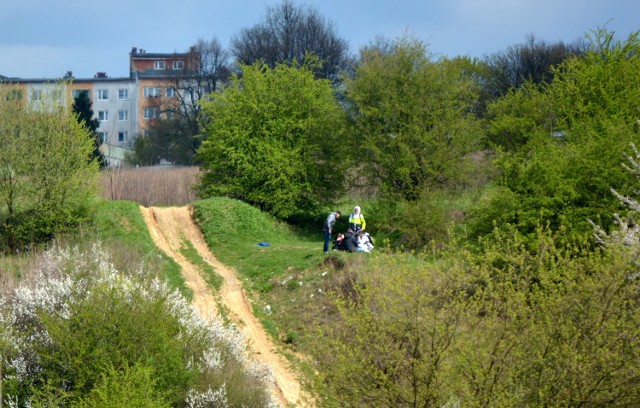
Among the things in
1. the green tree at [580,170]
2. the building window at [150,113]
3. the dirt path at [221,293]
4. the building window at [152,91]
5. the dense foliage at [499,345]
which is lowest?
the dirt path at [221,293]

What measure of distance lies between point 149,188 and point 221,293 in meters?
16.3

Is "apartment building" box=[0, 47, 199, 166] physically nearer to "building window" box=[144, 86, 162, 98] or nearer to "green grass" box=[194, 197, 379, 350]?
"building window" box=[144, 86, 162, 98]

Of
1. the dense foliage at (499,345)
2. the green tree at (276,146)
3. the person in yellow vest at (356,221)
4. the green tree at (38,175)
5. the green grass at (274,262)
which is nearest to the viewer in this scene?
the dense foliage at (499,345)

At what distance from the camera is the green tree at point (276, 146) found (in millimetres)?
33531

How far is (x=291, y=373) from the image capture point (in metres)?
19.4

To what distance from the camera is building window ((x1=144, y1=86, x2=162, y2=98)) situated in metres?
79.6

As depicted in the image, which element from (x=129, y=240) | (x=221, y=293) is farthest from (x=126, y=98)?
(x=221, y=293)

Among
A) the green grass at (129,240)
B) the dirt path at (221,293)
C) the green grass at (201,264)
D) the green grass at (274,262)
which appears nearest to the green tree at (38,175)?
the green grass at (129,240)

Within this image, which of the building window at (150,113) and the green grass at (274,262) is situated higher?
the building window at (150,113)

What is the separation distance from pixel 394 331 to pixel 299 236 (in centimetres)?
2208

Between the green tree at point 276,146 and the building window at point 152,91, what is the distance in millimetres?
46080

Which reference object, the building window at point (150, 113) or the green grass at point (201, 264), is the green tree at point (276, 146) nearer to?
the green grass at point (201, 264)

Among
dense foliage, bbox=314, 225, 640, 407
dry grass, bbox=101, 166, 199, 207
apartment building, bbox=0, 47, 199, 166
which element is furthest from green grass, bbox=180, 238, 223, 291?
apartment building, bbox=0, 47, 199, 166

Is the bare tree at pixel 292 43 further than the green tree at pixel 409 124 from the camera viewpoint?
Yes
